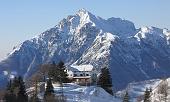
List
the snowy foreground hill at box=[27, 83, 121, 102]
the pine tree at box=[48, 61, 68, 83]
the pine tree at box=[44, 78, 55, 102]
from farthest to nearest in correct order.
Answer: the pine tree at box=[48, 61, 68, 83], the snowy foreground hill at box=[27, 83, 121, 102], the pine tree at box=[44, 78, 55, 102]

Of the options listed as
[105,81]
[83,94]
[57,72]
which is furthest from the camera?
[105,81]

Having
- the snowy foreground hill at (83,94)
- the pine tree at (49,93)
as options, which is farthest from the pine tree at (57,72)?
the pine tree at (49,93)

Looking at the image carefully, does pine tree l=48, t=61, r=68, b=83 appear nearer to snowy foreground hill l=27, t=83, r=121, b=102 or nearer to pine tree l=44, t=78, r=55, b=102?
snowy foreground hill l=27, t=83, r=121, b=102

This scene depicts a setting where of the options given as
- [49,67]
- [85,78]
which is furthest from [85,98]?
[85,78]

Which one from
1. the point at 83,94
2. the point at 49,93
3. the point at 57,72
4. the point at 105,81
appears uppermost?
the point at 57,72

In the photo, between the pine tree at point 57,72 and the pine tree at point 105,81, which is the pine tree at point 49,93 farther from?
the pine tree at point 105,81

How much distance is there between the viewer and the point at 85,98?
484 feet

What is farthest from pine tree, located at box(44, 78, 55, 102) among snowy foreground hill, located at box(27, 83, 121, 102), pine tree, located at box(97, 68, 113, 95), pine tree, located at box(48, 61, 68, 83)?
pine tree, located at box(97, 68, 113, 95)

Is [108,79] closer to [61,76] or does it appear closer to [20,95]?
[61,76]

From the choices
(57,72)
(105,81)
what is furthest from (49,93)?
(105,81)

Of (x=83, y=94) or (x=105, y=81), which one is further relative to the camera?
(x=105, y=81)

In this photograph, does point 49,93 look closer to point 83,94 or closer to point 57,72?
point 83,94

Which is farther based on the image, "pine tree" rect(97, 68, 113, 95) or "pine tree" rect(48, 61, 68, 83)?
"pine tree" rect(97, 68, 113, 95)

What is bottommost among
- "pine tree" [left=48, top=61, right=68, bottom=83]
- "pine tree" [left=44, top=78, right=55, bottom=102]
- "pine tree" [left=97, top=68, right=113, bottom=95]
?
"pine tree" [left=44, top=78, right=55, bottom=102]
